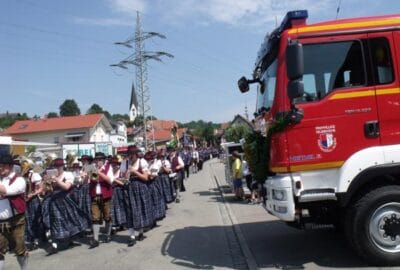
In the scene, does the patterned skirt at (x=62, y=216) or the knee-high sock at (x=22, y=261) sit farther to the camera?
the patterned skirt at (x=62, y=216)

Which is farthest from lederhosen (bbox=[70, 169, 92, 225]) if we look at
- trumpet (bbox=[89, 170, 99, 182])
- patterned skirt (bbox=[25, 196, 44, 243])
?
patterned skirt (bbox=[25, 196, 44, 243])

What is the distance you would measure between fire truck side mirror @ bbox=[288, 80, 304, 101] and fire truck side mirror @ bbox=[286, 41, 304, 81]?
0.07m

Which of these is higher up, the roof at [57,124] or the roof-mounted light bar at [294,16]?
the roof at [57,124]

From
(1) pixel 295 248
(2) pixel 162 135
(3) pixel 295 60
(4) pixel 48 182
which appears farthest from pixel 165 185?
(2) pixel 162 135

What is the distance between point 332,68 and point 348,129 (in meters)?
0.83

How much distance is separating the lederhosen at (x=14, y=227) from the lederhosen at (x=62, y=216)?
2581 mm

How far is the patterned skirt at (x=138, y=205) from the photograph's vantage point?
9.59 m

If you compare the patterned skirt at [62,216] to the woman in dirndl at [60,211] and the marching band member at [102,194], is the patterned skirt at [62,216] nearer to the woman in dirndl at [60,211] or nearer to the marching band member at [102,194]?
the woman in dirndl at [60,211]

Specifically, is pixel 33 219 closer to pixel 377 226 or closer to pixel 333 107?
pixel 333 107

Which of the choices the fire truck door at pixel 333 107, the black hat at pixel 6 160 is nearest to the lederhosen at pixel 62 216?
the black hat at pixel 6 160

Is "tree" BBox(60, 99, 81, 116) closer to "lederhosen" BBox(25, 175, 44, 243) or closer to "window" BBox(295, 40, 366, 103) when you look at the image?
"lederhosen" BBox(25, 175, 44, 243)

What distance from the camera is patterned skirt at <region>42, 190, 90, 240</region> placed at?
9.62 m

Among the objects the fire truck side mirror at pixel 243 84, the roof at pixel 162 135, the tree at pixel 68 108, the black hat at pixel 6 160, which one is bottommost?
the black hat at pixel 6 160

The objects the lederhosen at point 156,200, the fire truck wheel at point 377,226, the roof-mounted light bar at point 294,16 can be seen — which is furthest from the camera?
the lederhosen at point 156,200
